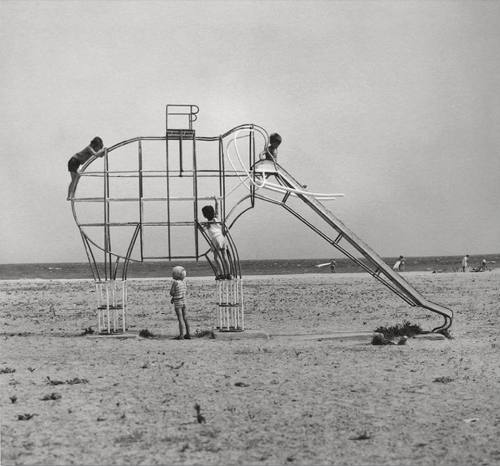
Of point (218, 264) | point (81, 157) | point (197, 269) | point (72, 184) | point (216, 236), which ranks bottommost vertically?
point (197, 269)

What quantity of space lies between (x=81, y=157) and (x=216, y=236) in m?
A: 3.64

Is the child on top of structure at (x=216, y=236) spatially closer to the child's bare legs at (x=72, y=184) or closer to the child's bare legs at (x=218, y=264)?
the child's bare legs at (x=218, y=264)

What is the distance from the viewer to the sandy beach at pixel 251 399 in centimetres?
699

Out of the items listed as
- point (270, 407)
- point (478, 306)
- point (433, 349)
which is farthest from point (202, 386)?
point (478, 306)

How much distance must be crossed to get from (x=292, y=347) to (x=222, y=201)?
12.3 ft

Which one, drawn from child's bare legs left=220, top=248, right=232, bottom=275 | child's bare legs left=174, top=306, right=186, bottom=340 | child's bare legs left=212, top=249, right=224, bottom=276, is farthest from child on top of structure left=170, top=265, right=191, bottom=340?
child's bare legs left=220, top=248, right=232, bottom=275

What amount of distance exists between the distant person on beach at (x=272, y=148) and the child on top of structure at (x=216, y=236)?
1.67 m

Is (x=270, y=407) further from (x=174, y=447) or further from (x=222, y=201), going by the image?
(x=222, y=201)

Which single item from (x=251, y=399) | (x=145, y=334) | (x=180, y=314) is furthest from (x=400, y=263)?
(x=251, y=399)

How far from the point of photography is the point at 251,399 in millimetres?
9289

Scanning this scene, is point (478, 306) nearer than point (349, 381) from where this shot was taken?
No

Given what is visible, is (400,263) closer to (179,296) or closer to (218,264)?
(218,264)

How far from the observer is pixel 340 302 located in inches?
1051

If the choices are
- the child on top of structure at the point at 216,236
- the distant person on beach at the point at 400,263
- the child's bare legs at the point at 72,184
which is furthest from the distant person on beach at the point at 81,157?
the distant person on beach at the point at 400,263
